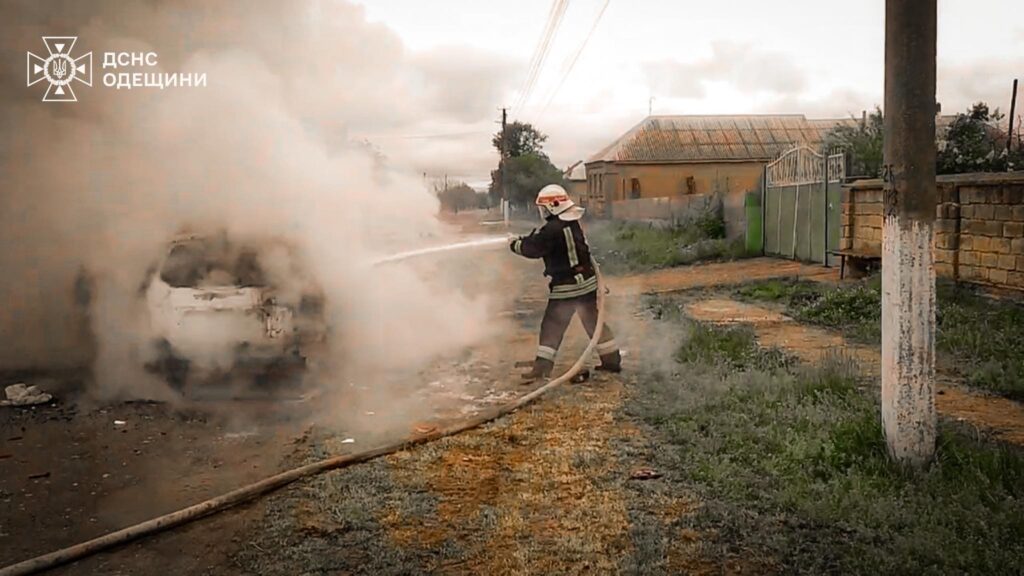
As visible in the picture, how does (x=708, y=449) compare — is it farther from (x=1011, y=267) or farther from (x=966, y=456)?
(x=1011, y=267)

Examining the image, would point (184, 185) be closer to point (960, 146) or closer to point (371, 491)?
point (371, 491)

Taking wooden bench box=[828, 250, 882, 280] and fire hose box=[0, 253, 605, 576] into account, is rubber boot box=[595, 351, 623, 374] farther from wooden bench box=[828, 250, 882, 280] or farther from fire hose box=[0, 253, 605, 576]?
wooden bench box=[828, 250, 882, 280]

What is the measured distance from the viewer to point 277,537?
13.6ft

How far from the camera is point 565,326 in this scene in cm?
784

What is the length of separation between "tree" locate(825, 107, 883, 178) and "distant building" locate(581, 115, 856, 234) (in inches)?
760

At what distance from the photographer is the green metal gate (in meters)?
16.0

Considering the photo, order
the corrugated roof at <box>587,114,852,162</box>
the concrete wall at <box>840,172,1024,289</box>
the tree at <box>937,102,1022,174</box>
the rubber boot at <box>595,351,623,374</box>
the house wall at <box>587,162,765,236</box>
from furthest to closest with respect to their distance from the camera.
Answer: the corrugated roof at <box>587,114,852,162</box>, the house wall at <box>587,162,765,236</box>, the tree at <box>937,102,1022,174</box>, the concrete wall at <box>840,172,1024,289</box>, the rubber boot at <box>595,351,623,374</box>

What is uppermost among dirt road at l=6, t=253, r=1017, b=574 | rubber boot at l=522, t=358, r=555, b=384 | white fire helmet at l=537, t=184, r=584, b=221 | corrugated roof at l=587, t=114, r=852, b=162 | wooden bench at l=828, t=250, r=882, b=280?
corrugated roof at l=587, t=114, r=852, b=162

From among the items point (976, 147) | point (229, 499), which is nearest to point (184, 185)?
point (229, 499)

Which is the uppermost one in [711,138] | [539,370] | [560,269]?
[711,138]

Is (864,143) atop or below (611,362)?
atop

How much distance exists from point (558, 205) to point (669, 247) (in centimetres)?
1565

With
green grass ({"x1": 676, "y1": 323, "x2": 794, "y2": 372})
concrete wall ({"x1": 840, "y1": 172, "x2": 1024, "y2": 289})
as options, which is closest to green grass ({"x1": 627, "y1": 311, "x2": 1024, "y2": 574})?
green grass ({"x1": 676, "y1": 323, "x2": 794, "y2": 372})

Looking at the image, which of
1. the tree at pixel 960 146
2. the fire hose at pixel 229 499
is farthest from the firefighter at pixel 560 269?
the tree at pixel 960 146
